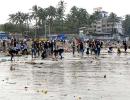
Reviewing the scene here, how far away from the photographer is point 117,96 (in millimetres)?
15203

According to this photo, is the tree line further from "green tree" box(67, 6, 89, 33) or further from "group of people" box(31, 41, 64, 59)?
"group of people" box(31, 41, 64, 59)

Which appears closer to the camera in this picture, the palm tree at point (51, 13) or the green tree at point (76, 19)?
the palm tree at point (51, 13)

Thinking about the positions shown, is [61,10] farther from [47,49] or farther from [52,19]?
[47,49]

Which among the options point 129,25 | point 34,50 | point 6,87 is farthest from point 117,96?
point 129,25

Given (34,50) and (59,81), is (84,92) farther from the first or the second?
(34,50)

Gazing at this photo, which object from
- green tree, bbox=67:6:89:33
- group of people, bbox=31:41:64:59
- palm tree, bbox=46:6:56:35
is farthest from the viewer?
green tree, bbox=67:6:89:33

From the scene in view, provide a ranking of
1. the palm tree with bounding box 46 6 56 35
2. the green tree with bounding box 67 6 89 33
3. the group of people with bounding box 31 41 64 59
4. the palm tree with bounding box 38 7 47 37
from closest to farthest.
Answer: the group of people with bounding box 31 41 64 59 → the palm tree with bounding box 38 7 47 37 → the palm tree with bounding box 46 6 56 35 → the green tree with bounding box 67 6 89 33

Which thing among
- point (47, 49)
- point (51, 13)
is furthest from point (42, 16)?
point (47, 49)

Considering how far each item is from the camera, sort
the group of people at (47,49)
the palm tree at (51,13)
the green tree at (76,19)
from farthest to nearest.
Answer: the green tree at (76,19) → the palm tree at (51,13) → the group of people at (47,49)

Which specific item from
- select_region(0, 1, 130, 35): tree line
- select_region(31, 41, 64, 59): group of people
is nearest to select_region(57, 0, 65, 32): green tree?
select_region(0, 1, 130, 35): tree line

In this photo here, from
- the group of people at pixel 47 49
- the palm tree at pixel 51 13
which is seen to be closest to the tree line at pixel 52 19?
the palm tree at pixel 51 13

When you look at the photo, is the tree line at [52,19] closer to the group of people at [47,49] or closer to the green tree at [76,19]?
the green tree at [76,19]

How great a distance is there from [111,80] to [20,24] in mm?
136974

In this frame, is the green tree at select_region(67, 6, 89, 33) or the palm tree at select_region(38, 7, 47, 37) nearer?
the palm tree at select_region(38, 7, 47, 37)
